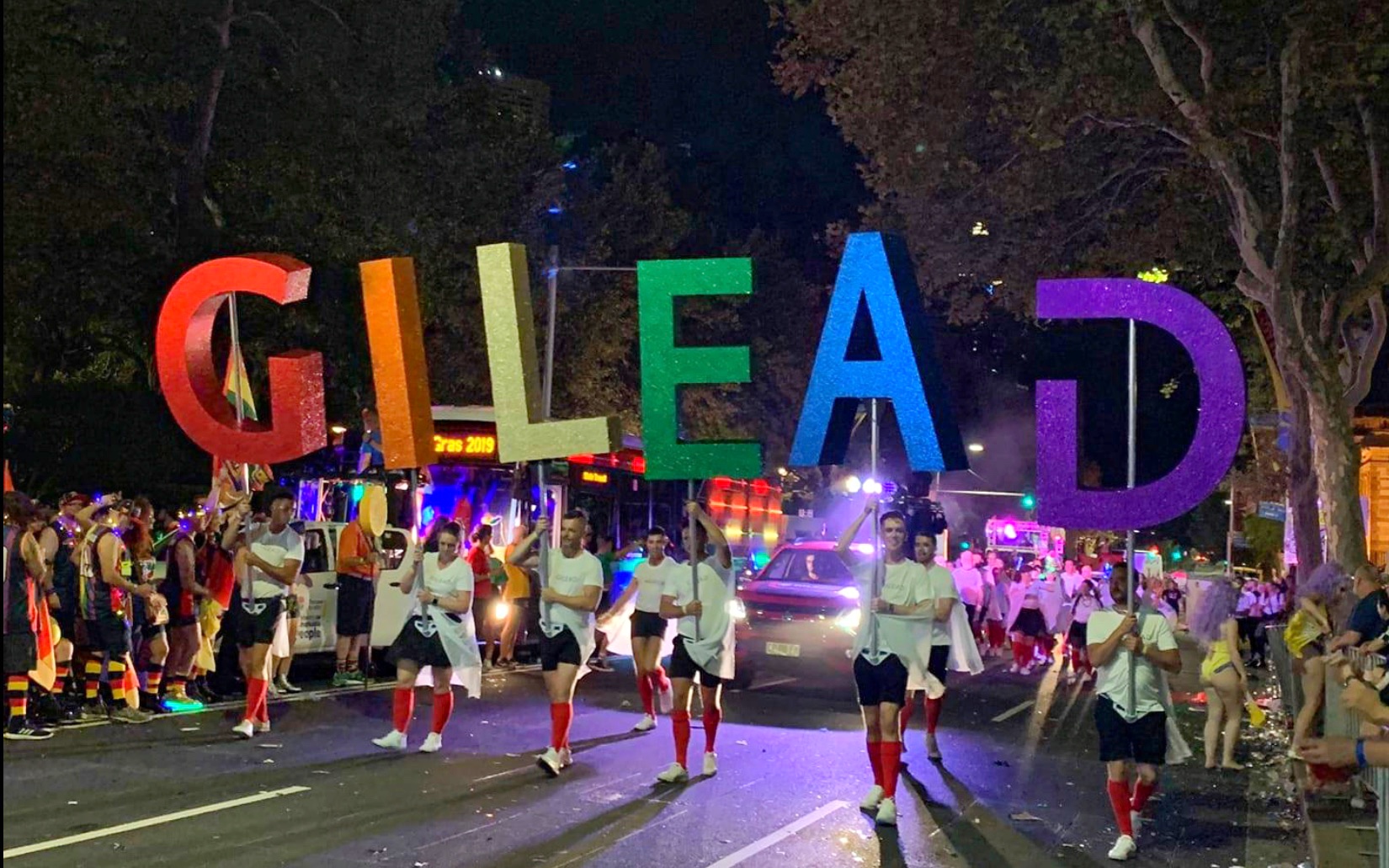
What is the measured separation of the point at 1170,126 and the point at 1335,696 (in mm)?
8287

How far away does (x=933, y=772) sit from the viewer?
38.7 feet

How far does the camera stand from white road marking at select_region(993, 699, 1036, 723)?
1593 cm

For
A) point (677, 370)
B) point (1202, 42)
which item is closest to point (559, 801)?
point (677, 370)

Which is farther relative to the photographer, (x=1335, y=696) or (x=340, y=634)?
(x=340, y=634)

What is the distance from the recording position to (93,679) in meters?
12.6

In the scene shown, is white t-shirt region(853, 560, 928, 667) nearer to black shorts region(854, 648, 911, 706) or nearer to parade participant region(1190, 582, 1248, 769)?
black shorts region(854, 648, 911, 706)

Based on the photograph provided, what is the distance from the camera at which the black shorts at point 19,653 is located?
11.1m

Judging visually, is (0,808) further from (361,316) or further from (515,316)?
(361,316)

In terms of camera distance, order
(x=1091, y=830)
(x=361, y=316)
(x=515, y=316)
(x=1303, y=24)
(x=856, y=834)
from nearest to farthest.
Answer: (x=856, y=834) < (x=1091, y=830) < (x=515, y=316) < (x=1303, y=24) < (x=361, y=316)

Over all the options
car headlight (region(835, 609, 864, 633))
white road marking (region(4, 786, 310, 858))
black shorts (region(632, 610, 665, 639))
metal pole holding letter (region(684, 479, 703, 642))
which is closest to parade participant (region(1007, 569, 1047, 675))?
car headlight (region(835, 609, 864, 633))

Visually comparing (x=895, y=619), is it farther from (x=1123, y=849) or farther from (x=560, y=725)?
(x=560, y=725)

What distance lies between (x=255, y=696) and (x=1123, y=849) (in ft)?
22.1

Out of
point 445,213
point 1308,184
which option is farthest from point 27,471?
point 1308,184

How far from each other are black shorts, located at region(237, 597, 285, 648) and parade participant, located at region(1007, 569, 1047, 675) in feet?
44.6
